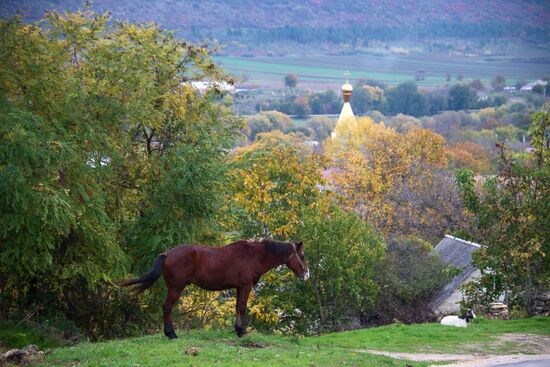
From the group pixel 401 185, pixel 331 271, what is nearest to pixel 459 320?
pixel 331 271

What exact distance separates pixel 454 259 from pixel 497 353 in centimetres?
2190

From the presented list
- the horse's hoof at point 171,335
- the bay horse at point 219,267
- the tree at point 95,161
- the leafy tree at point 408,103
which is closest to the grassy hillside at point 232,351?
the horse's hoof at point 171,335

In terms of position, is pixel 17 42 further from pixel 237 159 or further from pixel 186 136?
pixel 237 159

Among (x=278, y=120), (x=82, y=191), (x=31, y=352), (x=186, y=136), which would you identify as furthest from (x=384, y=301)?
(x=278, y=120)

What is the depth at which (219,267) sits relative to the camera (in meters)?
17.7

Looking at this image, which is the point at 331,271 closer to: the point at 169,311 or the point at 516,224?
Result: the point at 516,224

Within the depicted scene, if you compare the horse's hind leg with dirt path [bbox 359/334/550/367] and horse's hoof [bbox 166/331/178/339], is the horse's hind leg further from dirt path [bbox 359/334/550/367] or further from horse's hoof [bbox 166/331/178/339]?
dirt path [bbox 359/334/550/367]

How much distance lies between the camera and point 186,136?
2609cm

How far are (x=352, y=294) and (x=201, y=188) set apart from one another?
9.86m

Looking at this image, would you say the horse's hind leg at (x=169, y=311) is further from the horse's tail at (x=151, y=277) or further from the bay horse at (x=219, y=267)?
the horse's tail at (x=151, y=277)

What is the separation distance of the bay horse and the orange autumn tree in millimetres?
29439

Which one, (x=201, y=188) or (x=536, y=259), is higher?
(x=201, y=188)

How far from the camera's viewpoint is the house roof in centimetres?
3803

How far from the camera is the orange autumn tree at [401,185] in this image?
54.8 m
